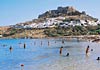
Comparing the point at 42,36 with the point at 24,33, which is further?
the point at 24,33

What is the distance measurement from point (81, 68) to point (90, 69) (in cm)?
159

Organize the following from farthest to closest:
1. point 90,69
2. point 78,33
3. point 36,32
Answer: point 36,32 → point 78,33 → point 90,69

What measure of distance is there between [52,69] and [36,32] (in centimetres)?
15777

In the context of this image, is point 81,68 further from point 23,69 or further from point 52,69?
point 23,69

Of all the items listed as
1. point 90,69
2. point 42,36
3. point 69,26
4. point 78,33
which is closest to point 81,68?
point 90,69

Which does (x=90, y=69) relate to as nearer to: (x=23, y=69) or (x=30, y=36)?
(x=23, y=69)

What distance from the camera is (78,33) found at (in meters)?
172

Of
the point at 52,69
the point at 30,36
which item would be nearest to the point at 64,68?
the point at 52,69

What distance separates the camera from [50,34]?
593 feet

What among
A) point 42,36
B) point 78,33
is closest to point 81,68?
point 78,33

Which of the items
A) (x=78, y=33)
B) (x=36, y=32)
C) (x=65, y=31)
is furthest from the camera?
(x=36, y=32)

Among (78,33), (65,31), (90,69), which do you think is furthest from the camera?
Answer: (65,31)

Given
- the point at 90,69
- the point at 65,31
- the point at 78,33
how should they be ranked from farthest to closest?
the point at 65,31
the point at 78,33
the point at 90,69

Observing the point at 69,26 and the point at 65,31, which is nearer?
the point at 65,31
